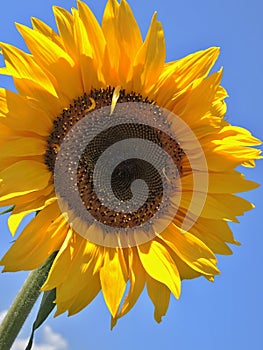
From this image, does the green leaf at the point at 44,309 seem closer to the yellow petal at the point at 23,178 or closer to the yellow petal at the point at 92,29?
the yellow petal at the point at 23,178

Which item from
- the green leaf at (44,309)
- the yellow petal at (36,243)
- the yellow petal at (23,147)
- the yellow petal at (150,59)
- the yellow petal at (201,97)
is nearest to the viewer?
the green leaf at (44,309)

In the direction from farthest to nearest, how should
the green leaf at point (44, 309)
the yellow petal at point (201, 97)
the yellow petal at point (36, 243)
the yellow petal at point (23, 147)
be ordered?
the yellow petal at point (201, 97)
the yellow petal at point (23, 147)
the yellow petal at point (36, 243)
the green leaf at point (44, 309)

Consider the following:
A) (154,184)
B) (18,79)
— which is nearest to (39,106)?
(18,79)

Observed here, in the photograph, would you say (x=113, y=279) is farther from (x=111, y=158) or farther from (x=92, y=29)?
A: (x=92, y=29)

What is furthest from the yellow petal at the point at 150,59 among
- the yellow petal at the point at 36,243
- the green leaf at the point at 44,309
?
the green leaf at the point at 44,309

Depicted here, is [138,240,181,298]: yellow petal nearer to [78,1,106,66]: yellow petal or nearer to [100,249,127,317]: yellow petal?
[100,249,127,317]: yellow petal

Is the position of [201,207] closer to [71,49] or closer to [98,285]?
[98,285]

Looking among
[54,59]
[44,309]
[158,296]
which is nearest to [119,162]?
[54,59]

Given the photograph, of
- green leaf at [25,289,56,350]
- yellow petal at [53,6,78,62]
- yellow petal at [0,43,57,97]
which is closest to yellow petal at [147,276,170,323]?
green leaf at [25,289,56,350]
